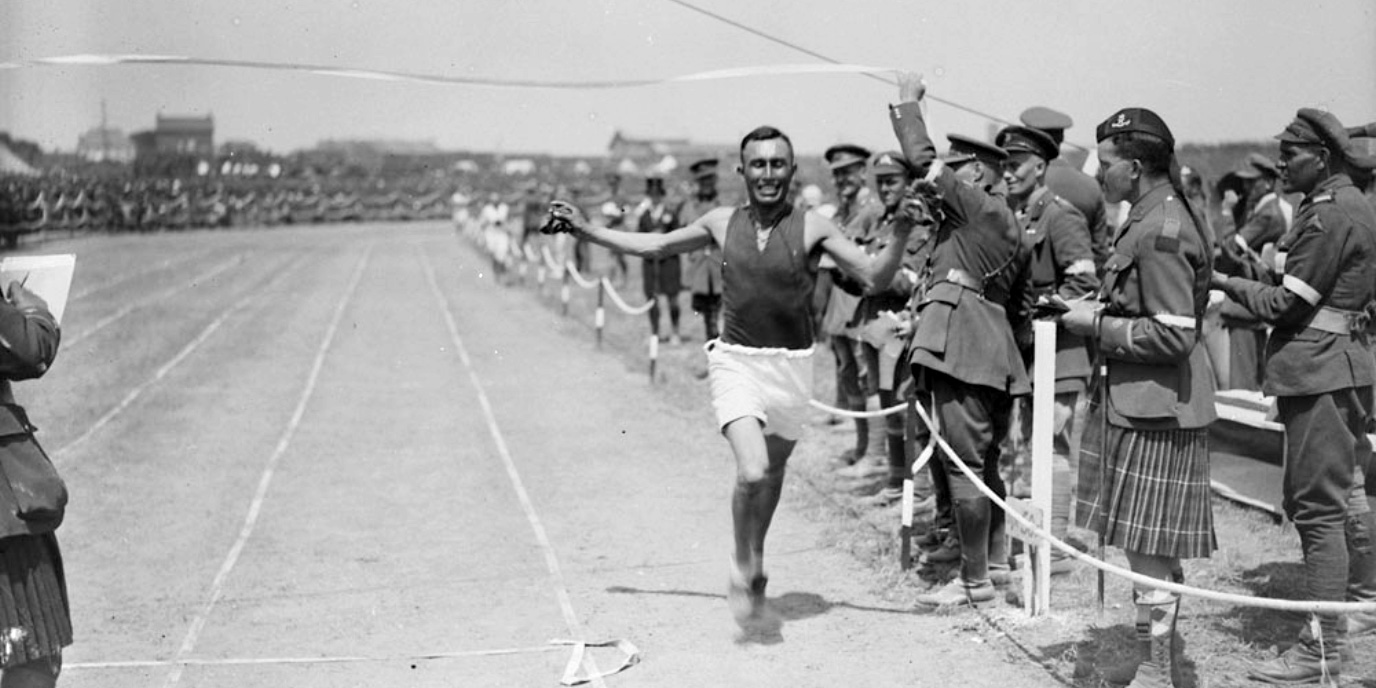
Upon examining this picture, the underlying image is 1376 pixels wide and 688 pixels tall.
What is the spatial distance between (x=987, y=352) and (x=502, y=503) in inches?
163

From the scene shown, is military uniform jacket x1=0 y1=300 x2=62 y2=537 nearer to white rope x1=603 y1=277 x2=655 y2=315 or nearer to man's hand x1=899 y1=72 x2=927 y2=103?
man's hand x1=899 y1=72 x2=927 y2=103

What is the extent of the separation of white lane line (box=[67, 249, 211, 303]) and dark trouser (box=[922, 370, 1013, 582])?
22746 millimetres

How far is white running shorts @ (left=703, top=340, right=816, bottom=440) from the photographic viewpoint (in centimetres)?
627

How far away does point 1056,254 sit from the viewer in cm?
710

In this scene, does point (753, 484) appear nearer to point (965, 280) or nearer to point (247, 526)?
point (965, 280)

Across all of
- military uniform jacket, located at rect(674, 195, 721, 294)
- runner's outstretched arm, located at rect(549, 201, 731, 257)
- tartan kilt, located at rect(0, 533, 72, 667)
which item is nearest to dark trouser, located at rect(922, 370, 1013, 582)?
runner's outstretched arm, located at rect(549, 201, 731, 257)

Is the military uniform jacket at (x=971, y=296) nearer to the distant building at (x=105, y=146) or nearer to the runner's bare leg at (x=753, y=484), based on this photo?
the runner's bare leg at (x=753, y=484)

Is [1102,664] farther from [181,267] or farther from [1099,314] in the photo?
[181,267]

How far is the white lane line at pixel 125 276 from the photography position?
27938 mm

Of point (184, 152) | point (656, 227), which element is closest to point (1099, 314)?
point (656, 227)

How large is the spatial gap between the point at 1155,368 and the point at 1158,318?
0.22m

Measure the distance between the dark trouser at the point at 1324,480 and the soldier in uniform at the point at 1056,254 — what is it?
1.44 meters

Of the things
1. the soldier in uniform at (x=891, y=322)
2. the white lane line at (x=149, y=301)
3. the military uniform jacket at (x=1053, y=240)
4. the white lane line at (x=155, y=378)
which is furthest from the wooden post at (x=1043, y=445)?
the white lane line at (x=149, y=301)

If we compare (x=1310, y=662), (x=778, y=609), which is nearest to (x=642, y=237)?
(x=778, y=609)
